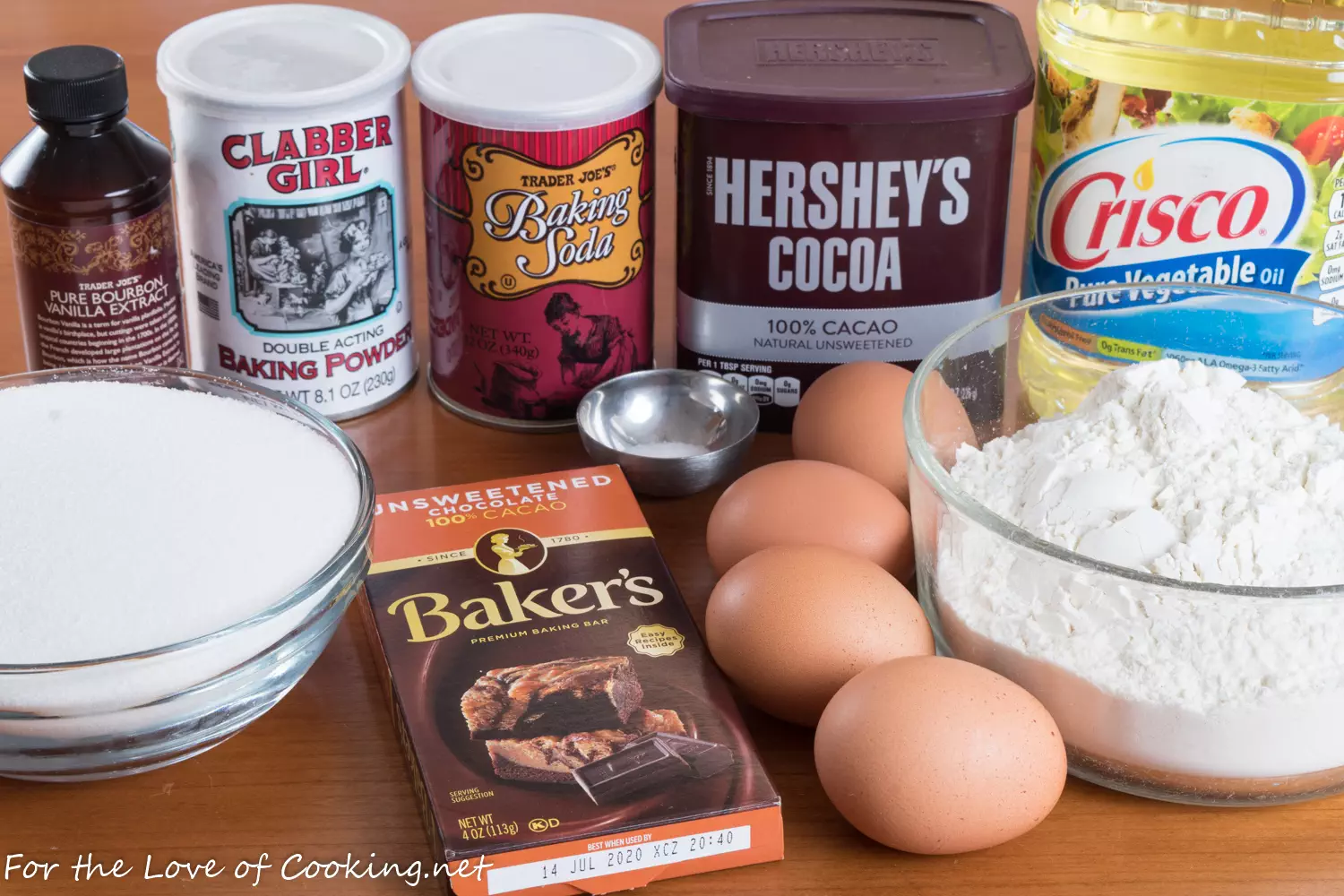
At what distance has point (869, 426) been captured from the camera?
91 cm

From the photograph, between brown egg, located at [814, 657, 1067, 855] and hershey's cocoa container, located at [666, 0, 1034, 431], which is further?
hershey's cocoa container, located at [666, 0, 1034, 431]

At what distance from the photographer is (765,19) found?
1.01 m

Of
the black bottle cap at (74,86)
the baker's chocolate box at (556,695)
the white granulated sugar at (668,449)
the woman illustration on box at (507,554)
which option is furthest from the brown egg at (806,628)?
the black bottle cap at (74,86)

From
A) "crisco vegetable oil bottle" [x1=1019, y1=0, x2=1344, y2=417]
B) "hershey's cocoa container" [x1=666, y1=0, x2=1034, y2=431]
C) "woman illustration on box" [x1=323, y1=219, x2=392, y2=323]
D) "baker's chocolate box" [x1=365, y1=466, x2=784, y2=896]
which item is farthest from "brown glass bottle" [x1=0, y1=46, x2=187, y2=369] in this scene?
"crisco vegetable oil bottle" [x1=1019, y1=0, x2=1344, y2=417]

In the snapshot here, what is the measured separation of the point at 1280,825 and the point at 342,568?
Answer: 459mm

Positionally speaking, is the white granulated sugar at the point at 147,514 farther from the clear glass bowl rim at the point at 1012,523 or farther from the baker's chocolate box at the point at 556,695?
the clear glass bowl rim at the point at 1012,523

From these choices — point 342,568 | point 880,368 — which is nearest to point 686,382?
point 880,368

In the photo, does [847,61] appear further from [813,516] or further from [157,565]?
[157,565]

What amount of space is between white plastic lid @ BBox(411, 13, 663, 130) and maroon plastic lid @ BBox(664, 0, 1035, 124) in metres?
0.03

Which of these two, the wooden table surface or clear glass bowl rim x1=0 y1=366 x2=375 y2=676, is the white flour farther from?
clear glass bowl rim x1=0 y1=366 x2=375 y2=676

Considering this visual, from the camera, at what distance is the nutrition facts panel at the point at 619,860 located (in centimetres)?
66

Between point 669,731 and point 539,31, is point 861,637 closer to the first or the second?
point 669,731

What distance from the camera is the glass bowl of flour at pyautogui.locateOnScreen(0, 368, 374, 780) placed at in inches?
25.9

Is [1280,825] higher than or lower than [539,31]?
lower
